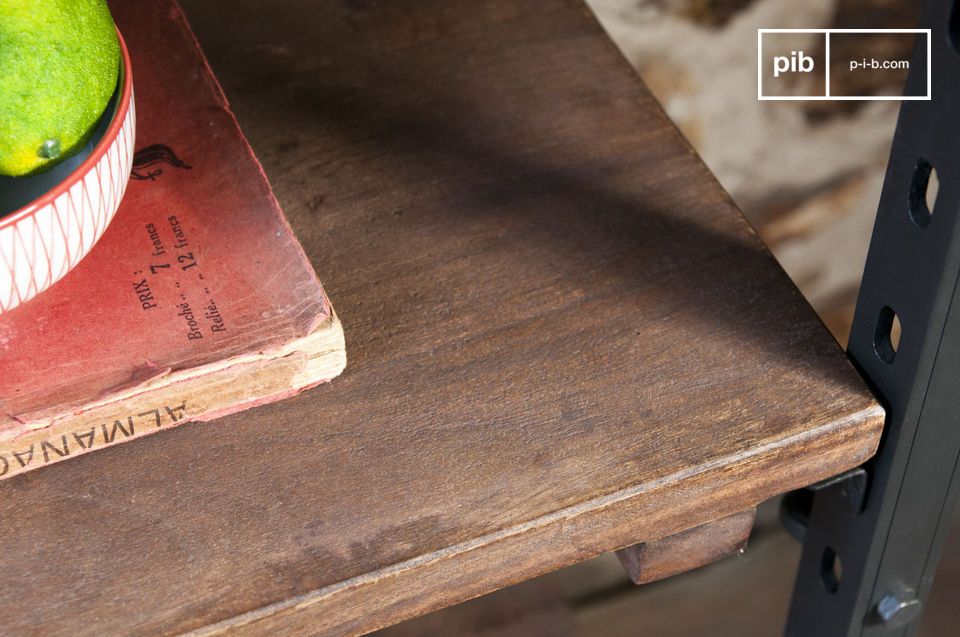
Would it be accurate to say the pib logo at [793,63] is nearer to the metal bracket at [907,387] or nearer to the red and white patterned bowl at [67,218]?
the metal bracket at [907,387]

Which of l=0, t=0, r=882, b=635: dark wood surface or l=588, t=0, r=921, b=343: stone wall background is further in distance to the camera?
l=588, t=0, r=921, b=343: stone wall background

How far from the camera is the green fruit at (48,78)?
0.31 meters

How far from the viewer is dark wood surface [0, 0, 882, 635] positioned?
1.12ft

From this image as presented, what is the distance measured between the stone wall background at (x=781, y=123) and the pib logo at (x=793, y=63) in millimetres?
20

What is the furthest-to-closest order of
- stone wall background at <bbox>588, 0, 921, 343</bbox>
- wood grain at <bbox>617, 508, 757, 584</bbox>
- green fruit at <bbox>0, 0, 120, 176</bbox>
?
stone wall background at <bbox>588, 0, 921, 343</bbox>
wood grain at <bbox>617, 508, 757, 584</bbox>
green fruit at <bbox>0, 0, 120, 176</bbox>

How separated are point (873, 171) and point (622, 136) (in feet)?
1.83

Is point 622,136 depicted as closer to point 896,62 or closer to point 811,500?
point 811,500

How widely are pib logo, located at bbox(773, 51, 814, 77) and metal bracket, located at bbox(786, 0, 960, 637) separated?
504 mm

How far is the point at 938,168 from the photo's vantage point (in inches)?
13.5

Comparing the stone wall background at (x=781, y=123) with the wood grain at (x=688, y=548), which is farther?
the stone wall background at (x=781, y=123)

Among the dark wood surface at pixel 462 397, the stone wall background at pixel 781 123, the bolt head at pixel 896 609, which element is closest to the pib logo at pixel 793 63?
the stone wall background at pixel 781 123

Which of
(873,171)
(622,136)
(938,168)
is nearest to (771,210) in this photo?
(873,171)

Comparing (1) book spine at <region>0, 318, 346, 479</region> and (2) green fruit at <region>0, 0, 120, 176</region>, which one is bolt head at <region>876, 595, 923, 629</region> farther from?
(2) green fruit at <region>0, 0, 120, 176</region>

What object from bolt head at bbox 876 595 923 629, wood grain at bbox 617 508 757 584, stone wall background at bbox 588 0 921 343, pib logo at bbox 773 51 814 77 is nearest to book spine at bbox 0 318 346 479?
wood grain at bbox 617 508 757 584
